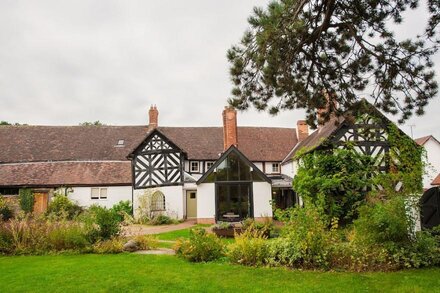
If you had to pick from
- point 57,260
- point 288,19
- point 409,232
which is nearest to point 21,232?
point 57,260

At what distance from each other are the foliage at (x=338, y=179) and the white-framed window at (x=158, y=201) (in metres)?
9.89

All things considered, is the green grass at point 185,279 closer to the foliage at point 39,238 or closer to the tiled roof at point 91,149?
the foliage at point 39,238

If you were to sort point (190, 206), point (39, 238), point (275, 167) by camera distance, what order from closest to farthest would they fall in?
1. point (39, 238)
2. point (190, 206)
3. point (275, 167)

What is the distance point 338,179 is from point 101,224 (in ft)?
35.8

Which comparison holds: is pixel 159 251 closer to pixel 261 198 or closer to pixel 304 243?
pixel 304 243

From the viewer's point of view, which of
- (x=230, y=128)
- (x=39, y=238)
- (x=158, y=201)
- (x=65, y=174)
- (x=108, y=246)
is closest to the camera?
(x=108, y=246)

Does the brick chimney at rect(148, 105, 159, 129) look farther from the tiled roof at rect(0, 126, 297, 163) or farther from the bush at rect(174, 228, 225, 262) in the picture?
the bush at rect(174, 228, 225, 262)

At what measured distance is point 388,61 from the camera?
6.90m

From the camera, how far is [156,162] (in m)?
24.0

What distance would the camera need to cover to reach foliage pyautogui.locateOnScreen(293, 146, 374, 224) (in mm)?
16578

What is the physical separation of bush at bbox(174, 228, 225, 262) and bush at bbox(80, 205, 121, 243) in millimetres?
3251

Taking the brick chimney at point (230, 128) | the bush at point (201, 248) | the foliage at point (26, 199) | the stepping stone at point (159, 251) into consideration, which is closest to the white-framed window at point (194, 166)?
the brick chimney at point (230, 128)

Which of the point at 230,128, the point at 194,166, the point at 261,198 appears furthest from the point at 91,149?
the point at 261,198

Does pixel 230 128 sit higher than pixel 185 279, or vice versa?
pixel 230 128
